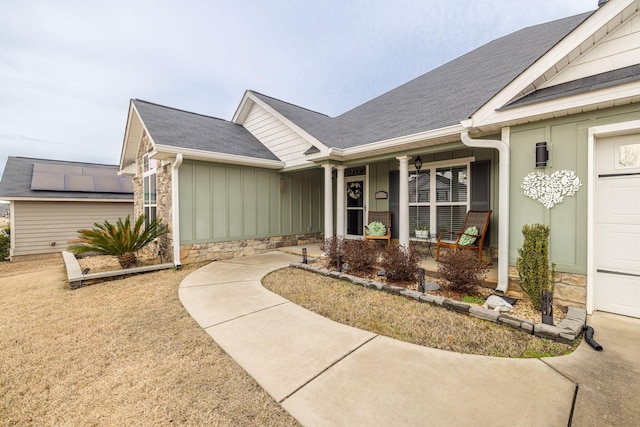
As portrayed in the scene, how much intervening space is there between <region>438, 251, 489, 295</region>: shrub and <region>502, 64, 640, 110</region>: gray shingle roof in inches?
86.7

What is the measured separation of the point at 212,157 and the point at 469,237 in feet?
19.8

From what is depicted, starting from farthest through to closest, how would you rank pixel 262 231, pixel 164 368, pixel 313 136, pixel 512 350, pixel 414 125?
pixel 262 231 → pixel 313 136 → pixel 414 125 → pixel 512 350 → pixel 164 368

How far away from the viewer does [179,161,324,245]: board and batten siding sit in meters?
6.38

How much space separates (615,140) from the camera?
3.09 metres

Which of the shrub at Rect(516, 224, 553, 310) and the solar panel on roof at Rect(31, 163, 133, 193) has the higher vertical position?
the solar panel on roof at Rect(31, 163, 133, 193)

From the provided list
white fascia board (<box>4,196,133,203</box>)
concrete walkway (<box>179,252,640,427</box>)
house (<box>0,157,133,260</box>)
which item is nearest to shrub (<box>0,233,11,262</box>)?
house (<box>0,157,133,260</box>)

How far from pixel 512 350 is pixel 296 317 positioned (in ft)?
7.36

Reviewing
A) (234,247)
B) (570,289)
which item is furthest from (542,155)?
(234,247)

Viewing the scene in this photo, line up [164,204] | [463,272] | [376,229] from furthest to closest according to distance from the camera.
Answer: [164,204] < [376,229] < [463,272]

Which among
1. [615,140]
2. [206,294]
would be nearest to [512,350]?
[615,140]

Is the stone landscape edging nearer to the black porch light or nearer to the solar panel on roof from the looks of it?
the black porch light

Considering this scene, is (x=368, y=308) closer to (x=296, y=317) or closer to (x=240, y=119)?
(x=296, y=317)

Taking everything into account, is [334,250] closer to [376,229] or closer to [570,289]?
[376,229]

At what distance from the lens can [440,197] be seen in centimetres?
608
